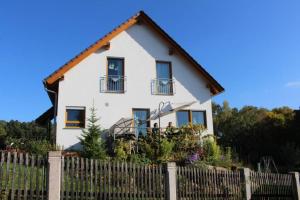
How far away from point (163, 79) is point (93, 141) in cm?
689

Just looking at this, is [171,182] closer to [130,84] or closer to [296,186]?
[296,186]

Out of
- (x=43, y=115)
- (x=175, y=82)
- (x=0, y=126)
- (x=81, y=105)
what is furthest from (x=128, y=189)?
(x=0, y=126)

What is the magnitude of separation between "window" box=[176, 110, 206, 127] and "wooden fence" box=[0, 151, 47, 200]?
14.2 meters

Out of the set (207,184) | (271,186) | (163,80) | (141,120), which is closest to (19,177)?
(207,184)

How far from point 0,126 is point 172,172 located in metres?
61.6

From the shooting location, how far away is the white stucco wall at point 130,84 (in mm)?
20547

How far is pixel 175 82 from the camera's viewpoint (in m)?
23.1

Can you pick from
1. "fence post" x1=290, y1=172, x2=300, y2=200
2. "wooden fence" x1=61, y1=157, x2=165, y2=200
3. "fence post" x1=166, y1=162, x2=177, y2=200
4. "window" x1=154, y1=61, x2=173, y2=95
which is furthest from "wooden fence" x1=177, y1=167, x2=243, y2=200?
"window" x1=154, y1=61, x2=173, y2=95

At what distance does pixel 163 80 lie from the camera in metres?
22.8

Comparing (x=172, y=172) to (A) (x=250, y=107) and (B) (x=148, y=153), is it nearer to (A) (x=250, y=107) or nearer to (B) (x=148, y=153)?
(B) (x=148, y=153)

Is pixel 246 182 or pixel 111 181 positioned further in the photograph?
pixel 246 182

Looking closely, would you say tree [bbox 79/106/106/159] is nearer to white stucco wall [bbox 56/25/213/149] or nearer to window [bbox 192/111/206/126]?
white stucco wall [bbox 56/25/213/149]

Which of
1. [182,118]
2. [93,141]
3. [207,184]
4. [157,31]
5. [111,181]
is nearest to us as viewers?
[111,181]

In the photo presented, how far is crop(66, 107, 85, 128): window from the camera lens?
800 inches
